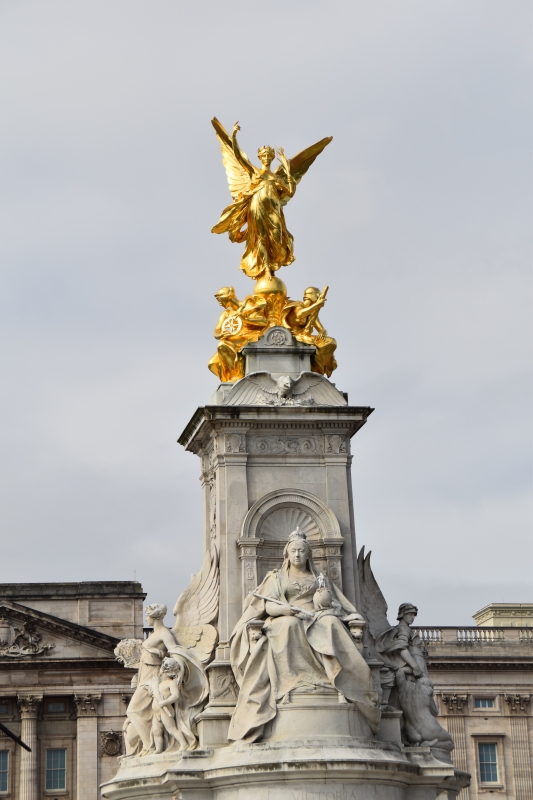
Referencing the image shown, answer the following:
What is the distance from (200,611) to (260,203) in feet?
24.3

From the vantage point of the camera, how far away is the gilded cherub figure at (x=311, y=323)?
89.0ft

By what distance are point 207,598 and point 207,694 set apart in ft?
5.57

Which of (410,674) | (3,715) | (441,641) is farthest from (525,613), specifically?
(410,674)

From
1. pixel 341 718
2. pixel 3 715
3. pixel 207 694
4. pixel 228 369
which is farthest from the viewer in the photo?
pixel 3 715

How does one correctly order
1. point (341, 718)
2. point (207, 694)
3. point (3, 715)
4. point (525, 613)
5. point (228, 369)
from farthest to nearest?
point (525, 613) → point (3, 715) → point (228, 369) → point (207, 694) → point (341, 718)

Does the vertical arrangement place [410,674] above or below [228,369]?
below

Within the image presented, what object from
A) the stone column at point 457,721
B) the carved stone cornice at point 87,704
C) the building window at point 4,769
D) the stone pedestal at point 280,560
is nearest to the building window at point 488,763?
the stone column at point 457,721

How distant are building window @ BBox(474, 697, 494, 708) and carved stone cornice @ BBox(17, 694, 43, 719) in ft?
57.6

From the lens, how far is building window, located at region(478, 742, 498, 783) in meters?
60.2

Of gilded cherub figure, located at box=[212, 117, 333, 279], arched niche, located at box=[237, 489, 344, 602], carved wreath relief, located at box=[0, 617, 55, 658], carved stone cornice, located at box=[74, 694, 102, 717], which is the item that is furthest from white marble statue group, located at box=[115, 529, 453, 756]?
carved wreath relief, located at box=[0, 617, 55, 658]

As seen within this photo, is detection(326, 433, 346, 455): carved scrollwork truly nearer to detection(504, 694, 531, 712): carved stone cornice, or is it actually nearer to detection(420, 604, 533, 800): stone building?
detection(420, 604, 533, 800): stone building

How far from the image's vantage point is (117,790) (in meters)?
24.6

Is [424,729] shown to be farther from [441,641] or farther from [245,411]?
[441,641]

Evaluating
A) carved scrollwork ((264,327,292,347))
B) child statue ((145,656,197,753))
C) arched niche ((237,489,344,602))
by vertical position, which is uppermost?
carved scrollwork ((264,327,292,347))
